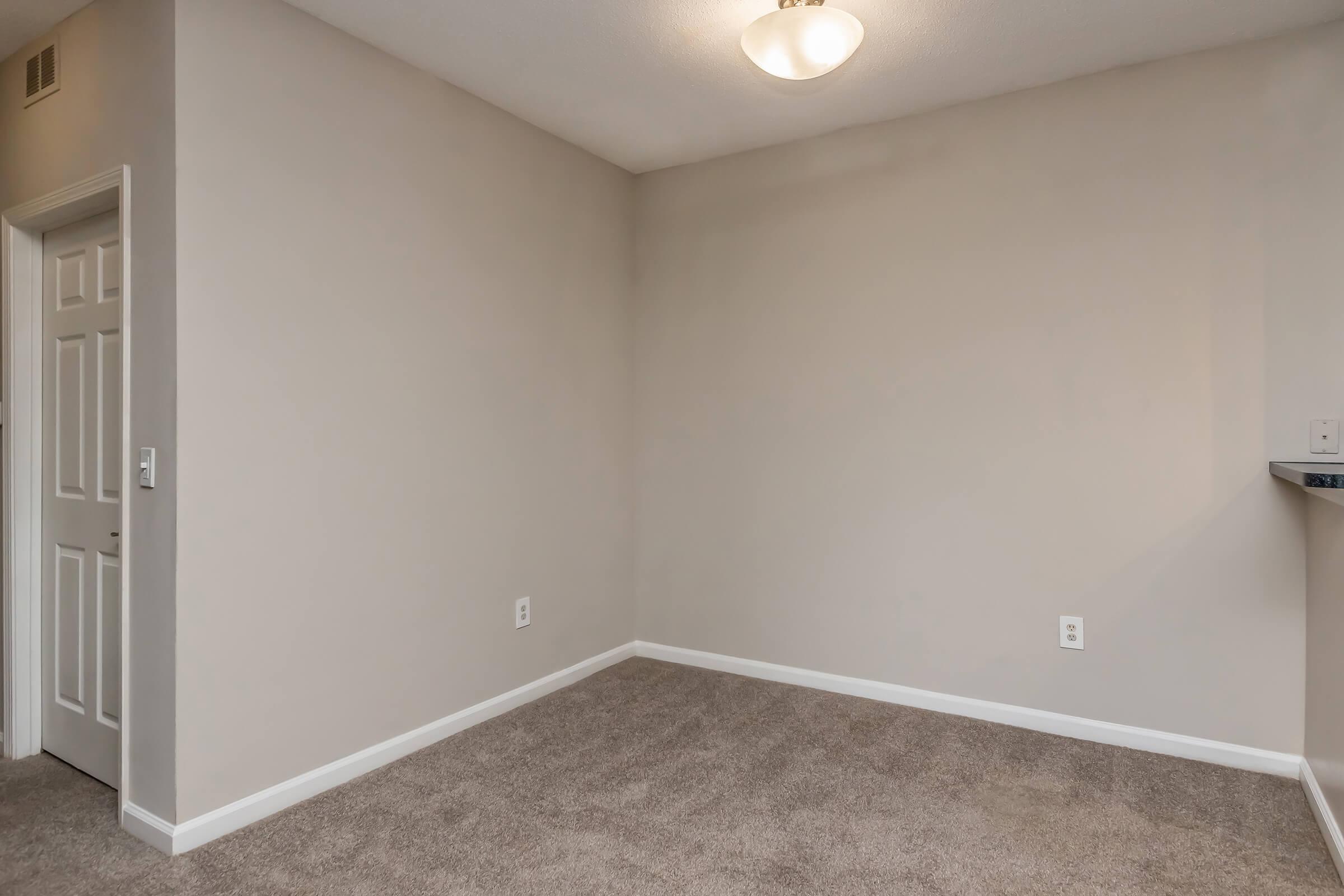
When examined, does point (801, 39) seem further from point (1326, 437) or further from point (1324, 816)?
point (1324, 816)

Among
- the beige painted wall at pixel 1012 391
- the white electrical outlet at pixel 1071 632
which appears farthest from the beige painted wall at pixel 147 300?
the white electrical outlet at pixel 1071 632

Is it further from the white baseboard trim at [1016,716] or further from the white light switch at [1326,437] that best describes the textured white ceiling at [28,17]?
the white light switch at [1326,437]

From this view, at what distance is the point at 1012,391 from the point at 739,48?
1639mm

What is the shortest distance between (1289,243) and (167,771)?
3816 mm

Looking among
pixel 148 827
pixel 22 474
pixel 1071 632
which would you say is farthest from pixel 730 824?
pixel 22 474

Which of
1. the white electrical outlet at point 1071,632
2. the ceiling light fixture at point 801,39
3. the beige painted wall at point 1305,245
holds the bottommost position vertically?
the white electrical outlet at point 1071,632

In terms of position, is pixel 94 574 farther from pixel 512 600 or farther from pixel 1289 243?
pixel 1289 243

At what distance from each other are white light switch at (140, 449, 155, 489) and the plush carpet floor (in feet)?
3.32

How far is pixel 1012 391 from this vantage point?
3.03m

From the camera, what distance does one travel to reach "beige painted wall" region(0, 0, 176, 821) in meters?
2.15

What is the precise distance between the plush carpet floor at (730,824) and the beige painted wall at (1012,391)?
419 mm

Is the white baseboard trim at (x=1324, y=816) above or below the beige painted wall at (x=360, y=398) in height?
below

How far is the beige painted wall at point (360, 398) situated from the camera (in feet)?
7.27

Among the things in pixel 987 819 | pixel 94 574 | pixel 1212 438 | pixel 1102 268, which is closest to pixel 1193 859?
pixel 987 819
